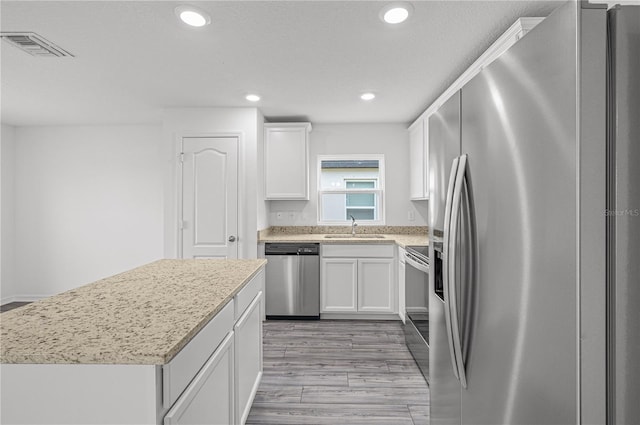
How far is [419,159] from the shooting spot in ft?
12.6

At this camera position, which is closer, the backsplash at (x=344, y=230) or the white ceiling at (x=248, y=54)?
the white ceiling at (x=248, y=54)

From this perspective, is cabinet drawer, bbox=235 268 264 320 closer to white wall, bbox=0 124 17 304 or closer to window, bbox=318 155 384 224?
window, bbox=318 155 384 224

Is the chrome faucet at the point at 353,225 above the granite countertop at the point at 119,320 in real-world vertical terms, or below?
above

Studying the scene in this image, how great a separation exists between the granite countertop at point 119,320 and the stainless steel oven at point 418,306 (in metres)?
1.33

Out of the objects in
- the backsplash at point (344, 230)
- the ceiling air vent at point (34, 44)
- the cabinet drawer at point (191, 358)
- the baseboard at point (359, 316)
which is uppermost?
the ceiling air vent at point (34, 44)

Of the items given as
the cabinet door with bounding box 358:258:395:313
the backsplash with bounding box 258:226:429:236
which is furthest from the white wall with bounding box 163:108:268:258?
the cabinet door with bounding box 358:258:395:313

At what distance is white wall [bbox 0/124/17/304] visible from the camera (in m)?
4.41

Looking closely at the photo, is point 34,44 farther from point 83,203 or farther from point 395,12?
point 83,203

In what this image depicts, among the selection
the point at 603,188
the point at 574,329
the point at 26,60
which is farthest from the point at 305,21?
the point at 26,60

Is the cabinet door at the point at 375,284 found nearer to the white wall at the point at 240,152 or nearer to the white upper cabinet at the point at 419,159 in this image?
the white upper cabinet at the point at 419,159

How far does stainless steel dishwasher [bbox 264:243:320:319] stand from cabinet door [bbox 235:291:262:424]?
1522mm

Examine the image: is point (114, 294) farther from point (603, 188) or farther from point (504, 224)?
point (603, 188)

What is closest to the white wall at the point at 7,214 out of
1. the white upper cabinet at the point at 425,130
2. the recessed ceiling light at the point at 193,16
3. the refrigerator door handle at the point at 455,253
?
the recessed ceiling light at the point at 193,16

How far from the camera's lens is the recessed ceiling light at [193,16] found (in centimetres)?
182
